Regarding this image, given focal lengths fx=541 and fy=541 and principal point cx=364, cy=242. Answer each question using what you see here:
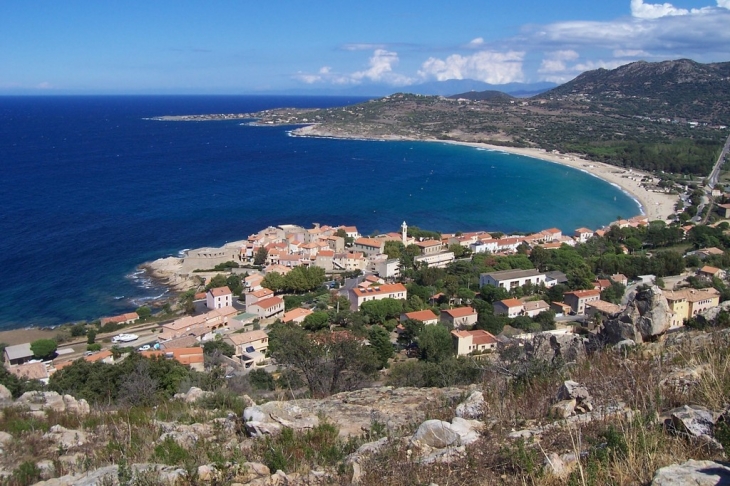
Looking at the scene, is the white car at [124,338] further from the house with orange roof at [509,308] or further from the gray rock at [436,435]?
the gray rock at [436,435]

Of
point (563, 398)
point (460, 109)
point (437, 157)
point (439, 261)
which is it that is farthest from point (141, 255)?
point (460, 109)

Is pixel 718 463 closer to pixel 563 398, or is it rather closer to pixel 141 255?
pixel 563 398

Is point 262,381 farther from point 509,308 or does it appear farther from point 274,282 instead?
point 274,282

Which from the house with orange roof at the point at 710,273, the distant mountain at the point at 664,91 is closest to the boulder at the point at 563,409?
the house with orange roof at the point at 710,273

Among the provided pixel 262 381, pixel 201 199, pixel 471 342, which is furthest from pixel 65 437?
pixel 201 199

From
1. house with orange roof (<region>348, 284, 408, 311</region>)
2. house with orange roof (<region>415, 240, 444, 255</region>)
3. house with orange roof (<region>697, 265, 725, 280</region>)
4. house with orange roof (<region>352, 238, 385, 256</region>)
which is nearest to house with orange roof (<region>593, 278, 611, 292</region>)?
house with orange roof (<region>697, 265, 725, 280</region>)
